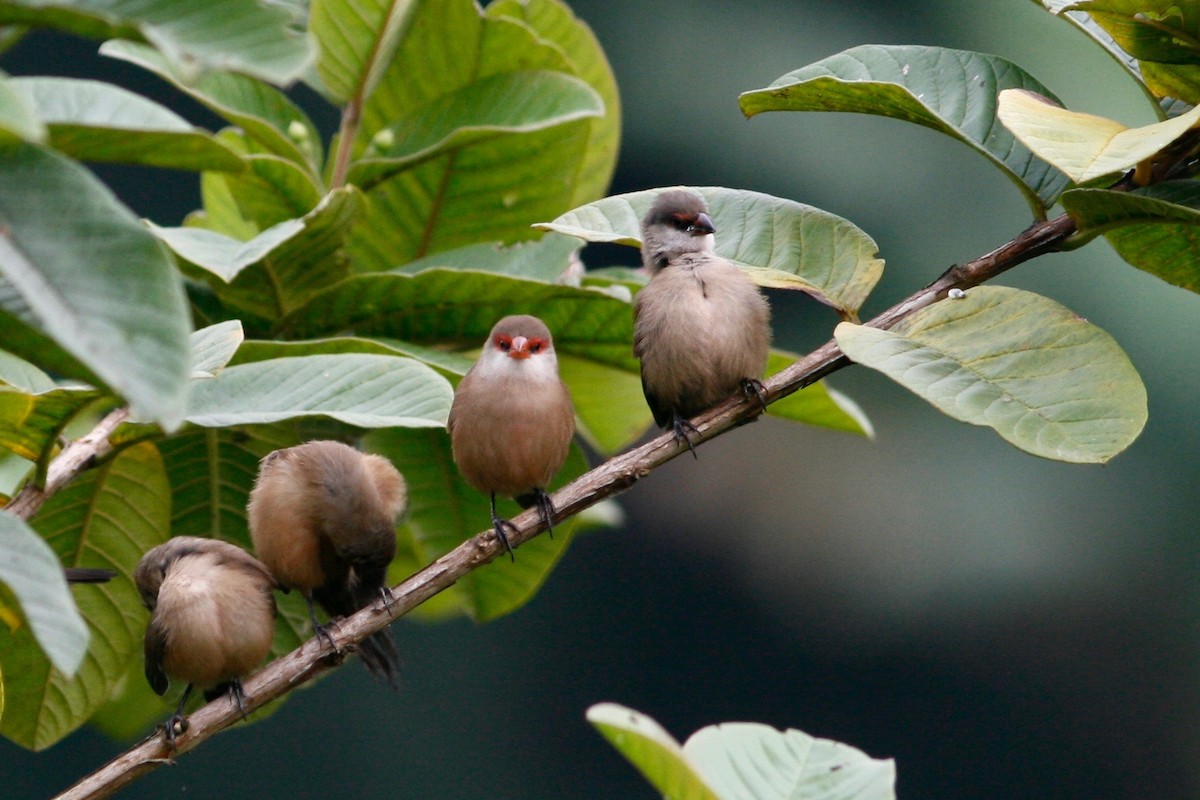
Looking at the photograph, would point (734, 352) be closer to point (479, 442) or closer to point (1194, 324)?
point (479, 442)

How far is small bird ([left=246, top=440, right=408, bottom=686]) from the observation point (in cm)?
242

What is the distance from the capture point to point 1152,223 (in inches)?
69.5

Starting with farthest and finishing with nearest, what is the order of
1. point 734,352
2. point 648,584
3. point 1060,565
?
point 648,584 → point 1060,565 → point 734,352

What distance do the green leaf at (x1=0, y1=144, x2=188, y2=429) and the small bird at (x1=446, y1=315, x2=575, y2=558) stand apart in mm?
1365

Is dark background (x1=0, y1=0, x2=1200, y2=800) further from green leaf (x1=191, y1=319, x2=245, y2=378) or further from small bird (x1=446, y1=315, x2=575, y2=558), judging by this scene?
green leaf (x1=191, y1=319, x2=245, y2=378)

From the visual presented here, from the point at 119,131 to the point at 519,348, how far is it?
4.51 ft

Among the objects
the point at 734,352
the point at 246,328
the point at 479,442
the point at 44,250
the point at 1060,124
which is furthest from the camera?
the point at 246,328

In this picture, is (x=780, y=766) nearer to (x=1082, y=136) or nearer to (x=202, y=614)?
(x=1082, y=136)

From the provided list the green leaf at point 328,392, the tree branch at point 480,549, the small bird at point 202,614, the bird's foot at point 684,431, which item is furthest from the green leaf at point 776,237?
the small bird at point 202,614

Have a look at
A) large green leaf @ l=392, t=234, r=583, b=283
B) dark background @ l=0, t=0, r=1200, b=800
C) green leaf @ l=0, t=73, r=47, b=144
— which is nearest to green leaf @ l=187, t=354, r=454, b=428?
large green leaf @ l=392, t=234, r=583, b=283

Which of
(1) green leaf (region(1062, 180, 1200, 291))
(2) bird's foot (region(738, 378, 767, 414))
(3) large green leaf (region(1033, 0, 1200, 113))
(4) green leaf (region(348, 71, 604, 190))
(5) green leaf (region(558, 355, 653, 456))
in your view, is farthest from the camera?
(5) green leaf (region(558, 355, 653, 456))

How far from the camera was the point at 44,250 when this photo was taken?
1.11 meters

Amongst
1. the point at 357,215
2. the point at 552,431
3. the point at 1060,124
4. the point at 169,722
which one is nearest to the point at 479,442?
the point at 552,431

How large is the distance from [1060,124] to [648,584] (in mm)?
5821
